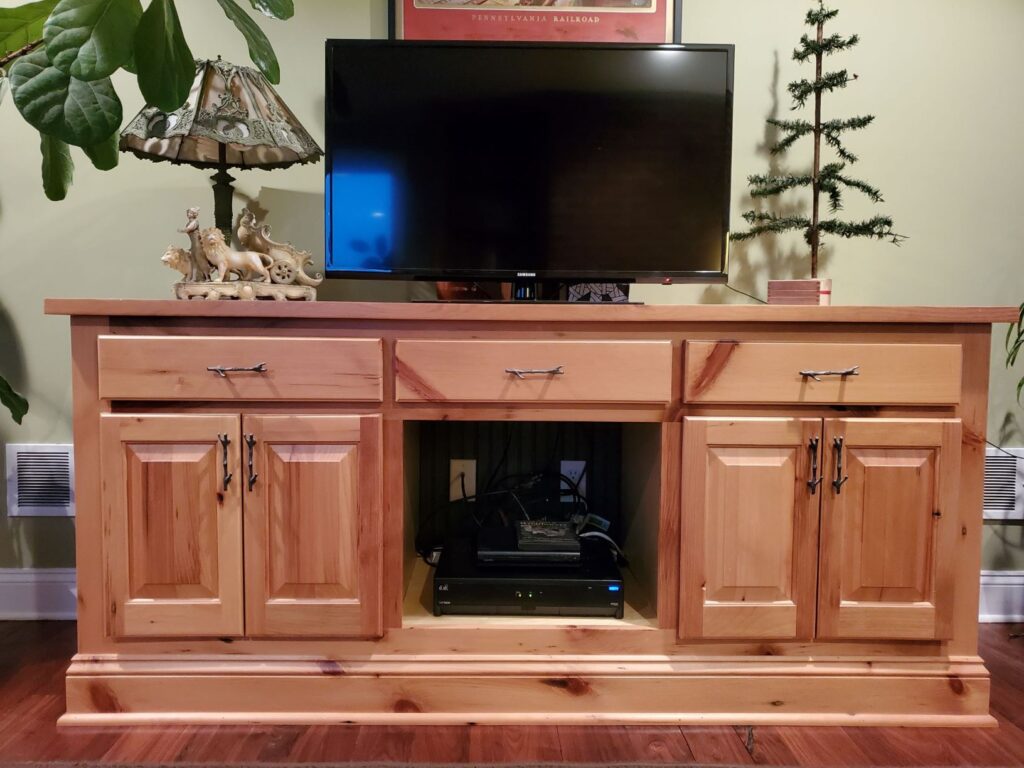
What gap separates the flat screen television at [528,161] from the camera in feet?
4.56

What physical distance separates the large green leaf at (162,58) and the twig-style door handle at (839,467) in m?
1.20

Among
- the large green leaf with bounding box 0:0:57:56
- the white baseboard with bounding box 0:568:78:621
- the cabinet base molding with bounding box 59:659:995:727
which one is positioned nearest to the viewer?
the large green leaf with bounding box 0:0:57:56

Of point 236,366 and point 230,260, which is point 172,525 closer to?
point 236,366

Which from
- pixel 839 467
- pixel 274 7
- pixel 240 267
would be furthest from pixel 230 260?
pixel 839 467

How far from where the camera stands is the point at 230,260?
1.31m

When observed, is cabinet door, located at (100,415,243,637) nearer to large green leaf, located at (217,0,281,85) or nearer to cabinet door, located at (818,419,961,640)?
large green leaf, located at (217,0,281,85)

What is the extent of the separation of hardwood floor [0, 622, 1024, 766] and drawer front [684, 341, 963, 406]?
2.15 feet

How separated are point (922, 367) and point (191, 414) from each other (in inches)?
55.3

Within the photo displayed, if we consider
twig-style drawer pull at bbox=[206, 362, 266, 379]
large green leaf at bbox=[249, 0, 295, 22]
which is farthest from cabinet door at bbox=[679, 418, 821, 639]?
large green leaf at bbox=[249, 0, 295, 22]

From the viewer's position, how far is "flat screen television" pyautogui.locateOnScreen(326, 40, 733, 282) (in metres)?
1.39

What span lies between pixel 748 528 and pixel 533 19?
4.41 ft

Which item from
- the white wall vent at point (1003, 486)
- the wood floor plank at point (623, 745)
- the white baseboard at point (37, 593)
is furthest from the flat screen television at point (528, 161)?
the white baseboard at point (37, 593)

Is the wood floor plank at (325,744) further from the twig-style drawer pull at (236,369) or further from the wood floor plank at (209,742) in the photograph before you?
the twig-style drawer pull at (236,369)

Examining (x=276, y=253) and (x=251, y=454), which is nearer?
(x=251, y=454)
